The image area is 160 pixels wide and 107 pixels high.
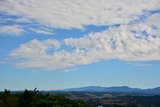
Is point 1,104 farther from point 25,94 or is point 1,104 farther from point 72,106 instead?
point 72,106

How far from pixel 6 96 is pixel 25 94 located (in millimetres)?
19518

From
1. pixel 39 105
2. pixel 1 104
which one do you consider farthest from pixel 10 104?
pixel 39 105

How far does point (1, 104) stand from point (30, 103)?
481 inches

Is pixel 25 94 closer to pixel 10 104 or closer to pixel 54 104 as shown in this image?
pixel 10 104

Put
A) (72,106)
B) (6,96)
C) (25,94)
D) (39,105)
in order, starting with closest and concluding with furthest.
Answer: (25,94) < (6,96) < (39,105) < (72,106)

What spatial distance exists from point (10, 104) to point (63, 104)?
46.6m

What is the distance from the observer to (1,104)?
6019 inches

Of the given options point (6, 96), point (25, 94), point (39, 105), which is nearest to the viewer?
point (25, 94)

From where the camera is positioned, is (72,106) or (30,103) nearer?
(30,103)

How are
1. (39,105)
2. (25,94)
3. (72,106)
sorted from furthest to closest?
1. (72,106)
2. (39,105)
3. (25,94)

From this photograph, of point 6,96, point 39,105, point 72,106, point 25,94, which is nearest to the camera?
point 25,94

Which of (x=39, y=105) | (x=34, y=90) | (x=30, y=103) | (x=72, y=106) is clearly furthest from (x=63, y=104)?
(x=30, y=103)

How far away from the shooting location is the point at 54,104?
636 feet

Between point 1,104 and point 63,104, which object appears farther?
point 63,104
